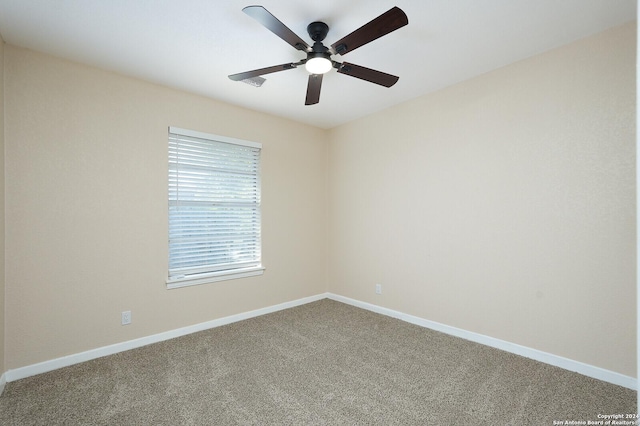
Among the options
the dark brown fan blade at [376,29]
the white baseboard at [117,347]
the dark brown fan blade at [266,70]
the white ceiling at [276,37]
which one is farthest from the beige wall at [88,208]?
the dark brown fan blade at [376,29]

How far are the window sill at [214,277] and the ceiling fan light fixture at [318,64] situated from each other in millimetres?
2420

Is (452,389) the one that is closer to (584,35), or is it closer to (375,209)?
(375,209)

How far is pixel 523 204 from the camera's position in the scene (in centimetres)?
267

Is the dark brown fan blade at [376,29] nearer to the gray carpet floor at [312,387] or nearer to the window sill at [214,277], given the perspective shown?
the gray carpet floor at [312,387]

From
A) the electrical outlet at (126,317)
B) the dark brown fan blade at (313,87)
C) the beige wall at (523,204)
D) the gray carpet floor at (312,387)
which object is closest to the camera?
the gray carpet floor at (312,387)

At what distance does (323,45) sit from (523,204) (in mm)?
2141

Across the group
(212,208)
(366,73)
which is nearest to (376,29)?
(366,73)

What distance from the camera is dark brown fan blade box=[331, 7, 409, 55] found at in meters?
1.64

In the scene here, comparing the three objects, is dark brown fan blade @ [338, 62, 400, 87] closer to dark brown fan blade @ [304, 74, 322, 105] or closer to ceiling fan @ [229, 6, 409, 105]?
ceiling fan @ [229, 6, 409, 105]

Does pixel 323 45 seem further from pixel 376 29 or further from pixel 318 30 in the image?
pixel 376 29

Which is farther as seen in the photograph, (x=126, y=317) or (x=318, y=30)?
(x=126, y=317)

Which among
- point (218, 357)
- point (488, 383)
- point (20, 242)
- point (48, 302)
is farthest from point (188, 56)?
point (488, 383)

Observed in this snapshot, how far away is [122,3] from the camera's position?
1.95 meters

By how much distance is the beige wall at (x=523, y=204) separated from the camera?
7.34 feet
